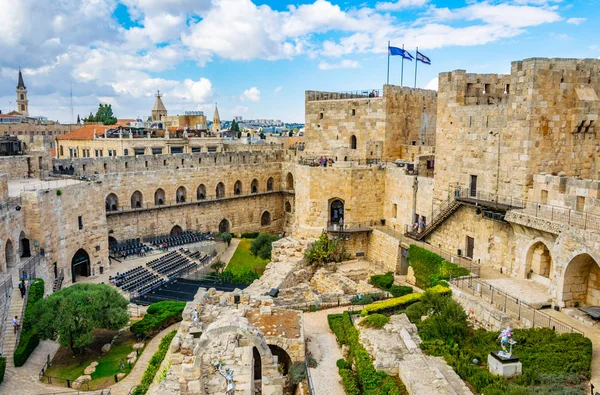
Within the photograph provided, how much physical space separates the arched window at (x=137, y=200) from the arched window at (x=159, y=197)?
121 centimetres

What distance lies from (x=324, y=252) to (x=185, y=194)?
53.2 feet

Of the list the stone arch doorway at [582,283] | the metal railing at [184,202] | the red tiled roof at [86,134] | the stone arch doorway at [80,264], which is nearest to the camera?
the stone arch doorway at [582,283]

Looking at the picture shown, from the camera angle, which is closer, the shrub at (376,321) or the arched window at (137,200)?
the shrub at (376,321)

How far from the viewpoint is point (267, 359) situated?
16.2 m

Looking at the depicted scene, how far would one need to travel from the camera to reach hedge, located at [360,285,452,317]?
21469mm

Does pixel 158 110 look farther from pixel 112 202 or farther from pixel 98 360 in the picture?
pixel 98 360

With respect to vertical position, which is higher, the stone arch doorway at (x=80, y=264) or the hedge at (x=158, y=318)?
the stone arch doorway at (x=80, y=264)

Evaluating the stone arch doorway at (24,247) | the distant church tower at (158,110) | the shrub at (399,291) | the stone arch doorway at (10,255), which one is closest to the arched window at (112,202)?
the stone arch doorway at (24,247)

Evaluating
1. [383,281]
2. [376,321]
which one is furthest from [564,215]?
[383,281]

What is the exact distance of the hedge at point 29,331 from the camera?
20.5 meters

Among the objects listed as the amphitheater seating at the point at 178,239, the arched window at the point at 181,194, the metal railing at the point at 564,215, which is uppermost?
the metal railing at the point at 564,215

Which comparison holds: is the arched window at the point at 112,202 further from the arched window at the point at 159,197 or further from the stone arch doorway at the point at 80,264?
the stone arch doorway at the point at 80,264

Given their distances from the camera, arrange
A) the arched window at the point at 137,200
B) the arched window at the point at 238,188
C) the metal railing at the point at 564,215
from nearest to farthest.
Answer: the metal railing at the point at 564,215 → the arched window at the point at 137,200 → the arched window at the point at 238,188

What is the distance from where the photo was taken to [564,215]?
21.1 meters
